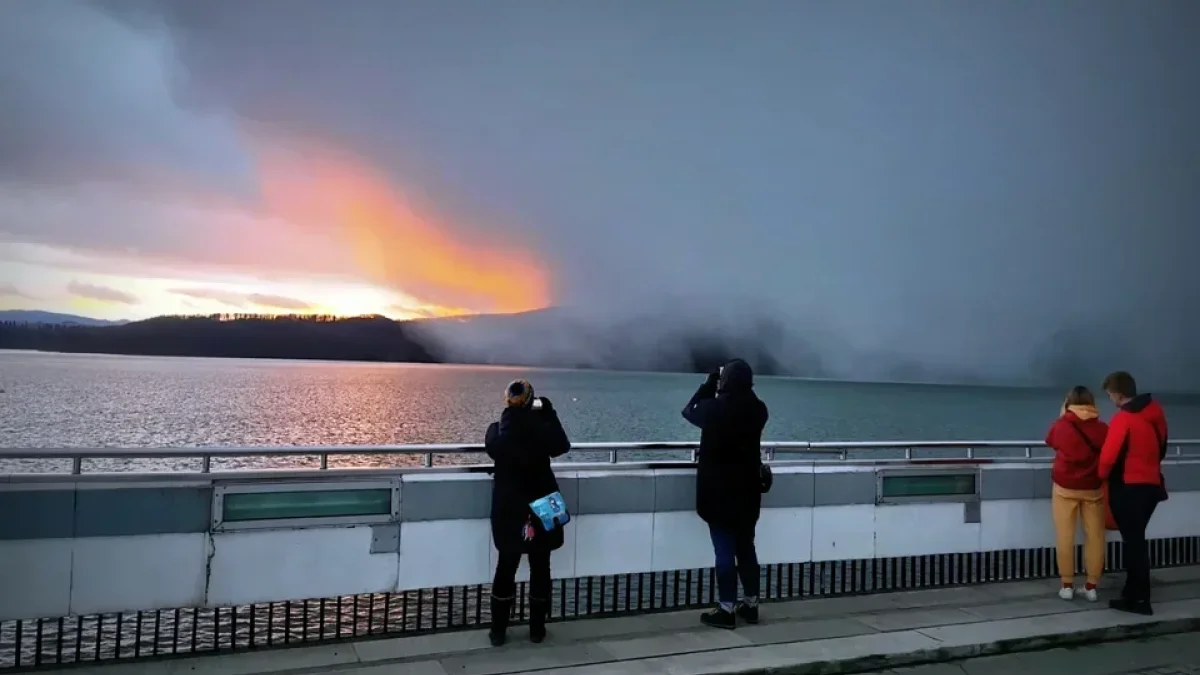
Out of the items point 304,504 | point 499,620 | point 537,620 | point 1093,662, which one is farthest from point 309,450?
point 1093,662

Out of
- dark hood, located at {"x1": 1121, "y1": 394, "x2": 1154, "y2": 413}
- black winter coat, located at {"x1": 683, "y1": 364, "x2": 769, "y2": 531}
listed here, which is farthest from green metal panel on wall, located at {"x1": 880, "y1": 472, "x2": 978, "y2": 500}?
black winter coat, located at {"x1": 683, "y1": 364, "x2": 769, "y2": 531}

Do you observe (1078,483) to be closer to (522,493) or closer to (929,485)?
Result: (929,485)

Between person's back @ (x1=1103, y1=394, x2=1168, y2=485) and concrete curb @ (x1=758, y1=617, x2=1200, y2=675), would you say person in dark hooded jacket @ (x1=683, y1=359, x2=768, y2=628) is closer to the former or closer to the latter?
concrete curb @ (x1=758, y1=617, x2=1200, y2=675)

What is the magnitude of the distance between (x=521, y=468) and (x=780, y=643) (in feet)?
7.36

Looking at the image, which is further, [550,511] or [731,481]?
[731,481]

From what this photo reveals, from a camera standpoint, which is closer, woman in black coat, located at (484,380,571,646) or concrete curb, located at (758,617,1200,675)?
concrete curb, located at (758,617,1200,675)

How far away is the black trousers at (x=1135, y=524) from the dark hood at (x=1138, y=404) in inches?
25.6

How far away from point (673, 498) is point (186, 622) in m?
10.3

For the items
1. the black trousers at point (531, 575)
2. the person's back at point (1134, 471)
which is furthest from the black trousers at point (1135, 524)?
the black trousers at point (531, 575)

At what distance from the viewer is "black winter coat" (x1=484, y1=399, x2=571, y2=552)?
6.08 metres

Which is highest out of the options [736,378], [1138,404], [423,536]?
[736,378]

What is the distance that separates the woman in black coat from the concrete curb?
1.46m

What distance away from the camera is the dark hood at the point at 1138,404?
7.35 meters

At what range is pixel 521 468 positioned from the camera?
6.10m
